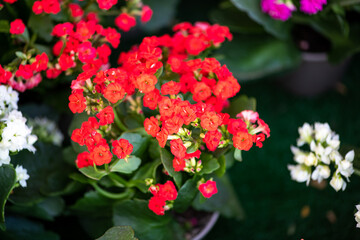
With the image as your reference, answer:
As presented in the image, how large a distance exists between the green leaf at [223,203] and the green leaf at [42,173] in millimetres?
409

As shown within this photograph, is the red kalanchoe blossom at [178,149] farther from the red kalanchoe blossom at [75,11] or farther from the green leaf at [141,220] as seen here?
the red kalanchoe blossom at [75,11]

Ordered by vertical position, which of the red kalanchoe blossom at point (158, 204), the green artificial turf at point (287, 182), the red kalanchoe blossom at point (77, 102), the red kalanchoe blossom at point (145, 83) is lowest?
the green artificial turf at point (287, 182)

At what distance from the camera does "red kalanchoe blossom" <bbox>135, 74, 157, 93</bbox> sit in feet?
2.81

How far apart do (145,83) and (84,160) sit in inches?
10.6

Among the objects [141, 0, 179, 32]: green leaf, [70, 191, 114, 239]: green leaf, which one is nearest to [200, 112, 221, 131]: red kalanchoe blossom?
[70, 191, 114, 239]: green leaf

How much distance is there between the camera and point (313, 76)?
5.50 feet

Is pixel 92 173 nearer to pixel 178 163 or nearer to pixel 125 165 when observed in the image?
pixel 125 165

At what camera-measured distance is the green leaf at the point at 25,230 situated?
1.16 m

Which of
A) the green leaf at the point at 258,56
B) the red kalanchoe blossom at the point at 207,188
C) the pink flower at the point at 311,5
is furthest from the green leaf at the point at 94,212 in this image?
the pink flower at the point at 311,5

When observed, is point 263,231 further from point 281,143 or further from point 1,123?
point 1,123

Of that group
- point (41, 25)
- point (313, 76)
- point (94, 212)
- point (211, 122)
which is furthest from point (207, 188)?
point (313, 76)

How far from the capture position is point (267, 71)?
1562 millimetres

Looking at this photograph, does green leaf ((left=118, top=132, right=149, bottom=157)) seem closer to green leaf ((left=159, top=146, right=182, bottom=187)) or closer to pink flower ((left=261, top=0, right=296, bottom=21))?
green leaf ((left=159, top=146, right=182, bottom=187))

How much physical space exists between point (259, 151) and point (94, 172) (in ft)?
2.78
